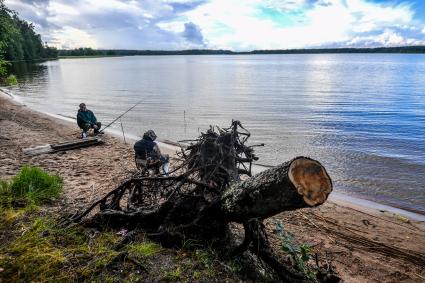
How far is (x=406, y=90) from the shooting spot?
127 feet

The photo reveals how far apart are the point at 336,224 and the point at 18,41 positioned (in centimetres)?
8578

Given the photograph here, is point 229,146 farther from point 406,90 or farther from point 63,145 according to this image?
point 406,90

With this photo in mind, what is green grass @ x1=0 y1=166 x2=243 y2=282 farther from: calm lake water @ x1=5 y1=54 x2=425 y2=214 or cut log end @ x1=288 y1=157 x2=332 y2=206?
calm lake water @ x1=5 y1=54 x2=425 y2=214

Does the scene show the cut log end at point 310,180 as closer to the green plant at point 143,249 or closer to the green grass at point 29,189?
the green plant at point 143,249

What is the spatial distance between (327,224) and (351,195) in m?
3.74

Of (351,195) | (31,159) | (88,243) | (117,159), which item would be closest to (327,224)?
(351,195)

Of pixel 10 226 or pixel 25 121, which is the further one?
pixel 25 121

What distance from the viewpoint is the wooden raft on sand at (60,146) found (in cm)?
1207

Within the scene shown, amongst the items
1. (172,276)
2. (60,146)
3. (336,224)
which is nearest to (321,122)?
(336,224)

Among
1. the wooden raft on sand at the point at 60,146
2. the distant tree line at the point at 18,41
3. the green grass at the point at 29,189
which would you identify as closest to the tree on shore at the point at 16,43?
the distant tree line at the point at 18,41

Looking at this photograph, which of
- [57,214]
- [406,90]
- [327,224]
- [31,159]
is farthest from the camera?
[406,90]

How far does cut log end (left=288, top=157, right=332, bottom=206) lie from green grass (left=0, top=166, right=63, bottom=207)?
4849 mm

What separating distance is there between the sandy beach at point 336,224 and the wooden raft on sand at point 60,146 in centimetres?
37

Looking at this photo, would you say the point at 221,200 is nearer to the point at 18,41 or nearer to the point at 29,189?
the point at 29,189
